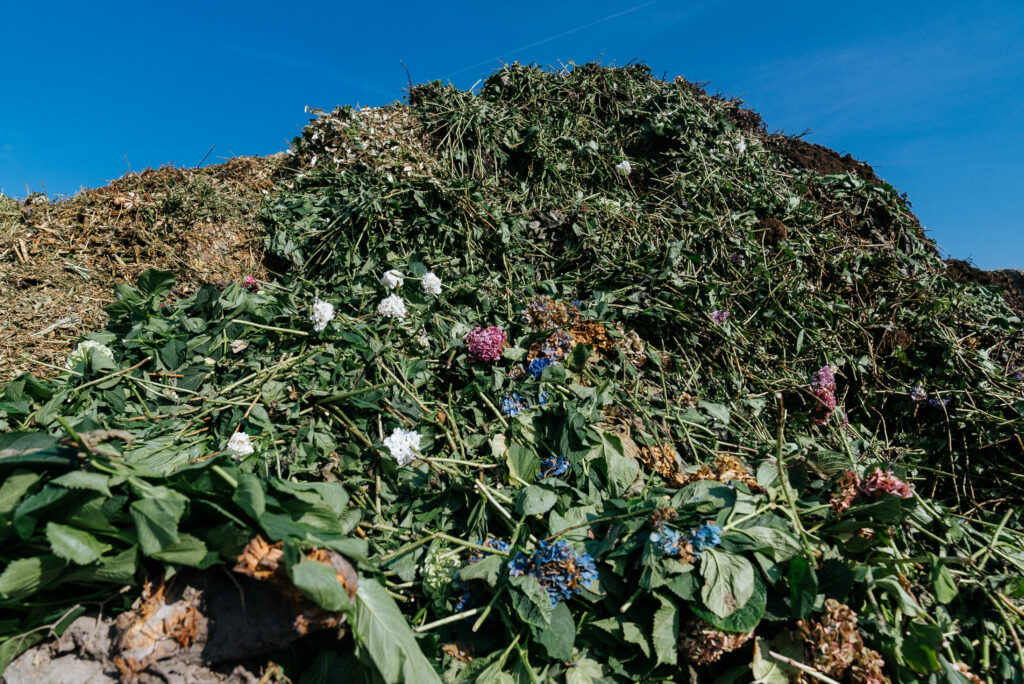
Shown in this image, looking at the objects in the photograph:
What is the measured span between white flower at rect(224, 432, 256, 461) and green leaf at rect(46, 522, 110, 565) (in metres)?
0.67

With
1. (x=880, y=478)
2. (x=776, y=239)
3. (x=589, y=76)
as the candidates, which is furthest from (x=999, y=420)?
(x=589, y=76)

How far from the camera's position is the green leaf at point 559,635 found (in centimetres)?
206

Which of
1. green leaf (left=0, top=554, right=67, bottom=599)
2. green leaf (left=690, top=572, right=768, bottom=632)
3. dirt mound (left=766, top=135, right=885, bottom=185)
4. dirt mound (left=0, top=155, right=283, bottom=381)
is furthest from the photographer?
dirt mound (left=766, top=135, right=885, bottom=185)

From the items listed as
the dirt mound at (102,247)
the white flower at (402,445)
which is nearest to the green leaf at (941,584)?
the white flower at (402,445)

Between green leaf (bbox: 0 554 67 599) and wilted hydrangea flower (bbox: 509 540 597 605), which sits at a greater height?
green leaf (bbox: 0 554 67 599)

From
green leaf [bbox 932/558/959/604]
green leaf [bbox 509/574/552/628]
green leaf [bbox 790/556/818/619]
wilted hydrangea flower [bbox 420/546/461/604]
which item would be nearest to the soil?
wilted hydrangea flower [bbox 420/546/461/604]

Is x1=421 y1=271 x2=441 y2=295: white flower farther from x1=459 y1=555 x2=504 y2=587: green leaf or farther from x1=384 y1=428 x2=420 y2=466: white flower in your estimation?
x1=459 y1=555 x2=504 y2=587: green leaf

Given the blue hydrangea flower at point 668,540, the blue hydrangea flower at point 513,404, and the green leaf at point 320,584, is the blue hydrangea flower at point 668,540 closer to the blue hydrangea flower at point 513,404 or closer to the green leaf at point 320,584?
the blue hydrangea flower at point 513,404

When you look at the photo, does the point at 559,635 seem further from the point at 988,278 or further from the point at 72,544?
the point at 988,278

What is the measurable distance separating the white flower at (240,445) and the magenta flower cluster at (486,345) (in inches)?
53.6

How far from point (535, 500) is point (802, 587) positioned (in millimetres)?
1195

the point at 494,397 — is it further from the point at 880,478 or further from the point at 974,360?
the point at 974,360

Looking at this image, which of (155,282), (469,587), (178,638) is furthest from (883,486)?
(155,282)

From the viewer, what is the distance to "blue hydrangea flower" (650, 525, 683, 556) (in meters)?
1.98
